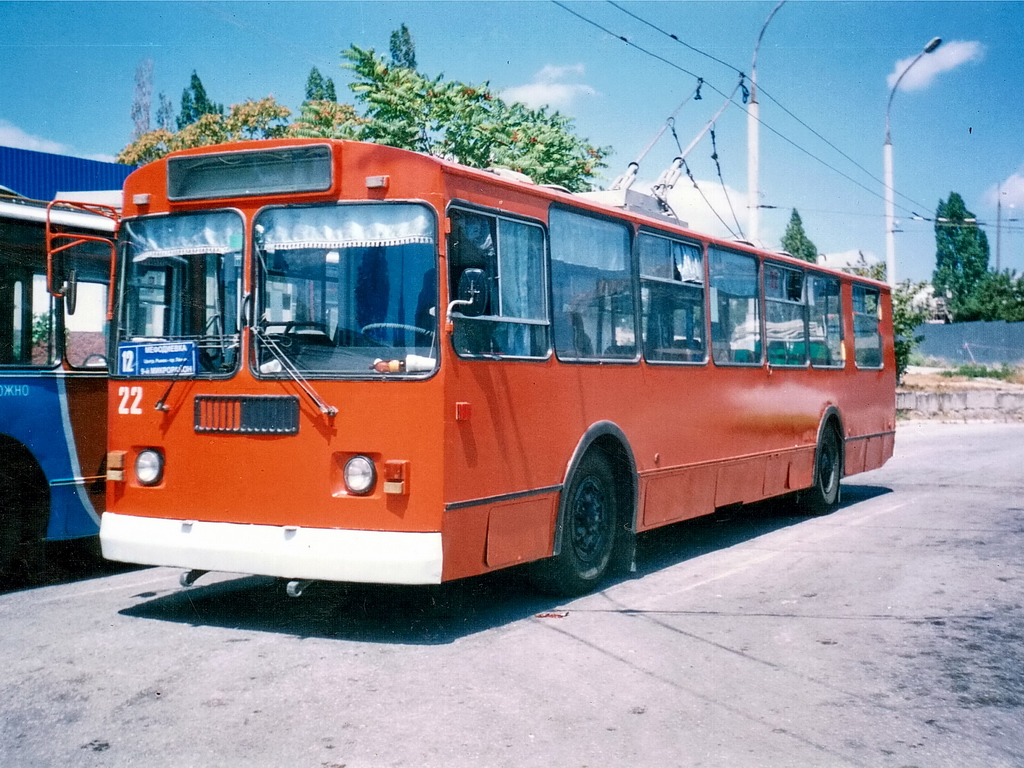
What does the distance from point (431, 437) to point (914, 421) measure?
2866 centimetres

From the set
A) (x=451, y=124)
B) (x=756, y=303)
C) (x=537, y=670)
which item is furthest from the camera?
(x=451, y=124)

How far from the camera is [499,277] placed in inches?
273

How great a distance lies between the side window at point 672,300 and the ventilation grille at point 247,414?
10.9 ft

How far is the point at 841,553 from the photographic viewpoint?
9828 millimetres

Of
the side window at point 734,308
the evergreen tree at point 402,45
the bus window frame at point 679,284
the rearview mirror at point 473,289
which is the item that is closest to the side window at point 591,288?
the bus window frame at point 679,284

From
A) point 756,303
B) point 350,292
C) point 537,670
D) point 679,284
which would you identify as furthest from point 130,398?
point 756,303

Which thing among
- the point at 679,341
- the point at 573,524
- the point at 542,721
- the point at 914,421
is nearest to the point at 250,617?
the point at 573,524

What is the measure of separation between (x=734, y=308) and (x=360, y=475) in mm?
5434

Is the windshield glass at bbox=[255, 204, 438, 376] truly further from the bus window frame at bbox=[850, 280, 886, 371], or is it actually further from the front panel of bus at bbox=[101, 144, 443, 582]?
the bus window frame at bbox=[850, 280, 886, 371]

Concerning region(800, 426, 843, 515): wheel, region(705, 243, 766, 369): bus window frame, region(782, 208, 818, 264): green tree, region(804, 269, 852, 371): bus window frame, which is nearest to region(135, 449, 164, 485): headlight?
region(705, 243, 766, 369): bus window frame

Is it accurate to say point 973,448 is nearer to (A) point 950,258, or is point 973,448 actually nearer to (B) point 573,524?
(B) point 573,524

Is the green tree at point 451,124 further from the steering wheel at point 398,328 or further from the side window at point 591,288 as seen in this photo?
the steering wheel at point 398,328

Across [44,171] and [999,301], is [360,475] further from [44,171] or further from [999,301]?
[999,301]

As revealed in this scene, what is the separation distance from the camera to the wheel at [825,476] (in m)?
12.8
